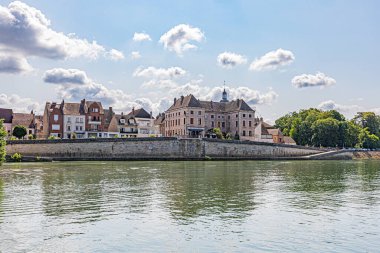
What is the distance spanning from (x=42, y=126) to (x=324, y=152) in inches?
2219

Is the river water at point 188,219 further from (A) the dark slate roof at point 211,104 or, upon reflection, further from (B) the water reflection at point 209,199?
(A) the dark slate roof at point 211,104

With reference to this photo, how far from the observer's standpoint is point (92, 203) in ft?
64.7

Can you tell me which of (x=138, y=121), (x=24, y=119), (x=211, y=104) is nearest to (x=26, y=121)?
(x=24, y=119)

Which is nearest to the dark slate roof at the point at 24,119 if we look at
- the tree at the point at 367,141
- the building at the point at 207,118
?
the building at the point at 207,118

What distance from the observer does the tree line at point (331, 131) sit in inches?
3706

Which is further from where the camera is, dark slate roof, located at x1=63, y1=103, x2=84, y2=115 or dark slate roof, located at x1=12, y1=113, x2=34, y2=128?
dark slate roof, located at x1=12, y1=113, x2=34, y2=128

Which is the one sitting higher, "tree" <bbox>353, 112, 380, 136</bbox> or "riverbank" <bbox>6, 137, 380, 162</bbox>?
"tree" <bbox>353, 112, 380, 136</bbox>

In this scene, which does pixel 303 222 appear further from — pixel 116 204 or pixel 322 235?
pixel 116 204

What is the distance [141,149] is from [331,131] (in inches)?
1798

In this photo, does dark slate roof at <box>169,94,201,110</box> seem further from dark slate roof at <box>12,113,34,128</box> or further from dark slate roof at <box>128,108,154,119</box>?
dark slate roof at <box>12,113,34,128</box>

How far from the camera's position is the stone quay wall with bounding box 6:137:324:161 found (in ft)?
216

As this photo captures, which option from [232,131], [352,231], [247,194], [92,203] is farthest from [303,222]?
[232,131]

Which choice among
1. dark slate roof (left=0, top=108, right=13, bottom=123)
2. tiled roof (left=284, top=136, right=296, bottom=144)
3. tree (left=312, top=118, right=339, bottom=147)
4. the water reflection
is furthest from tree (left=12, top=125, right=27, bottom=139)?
tree (left=312, top=118, right=339, bottom=147)

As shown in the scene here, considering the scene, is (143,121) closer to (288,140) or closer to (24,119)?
(24,119)
